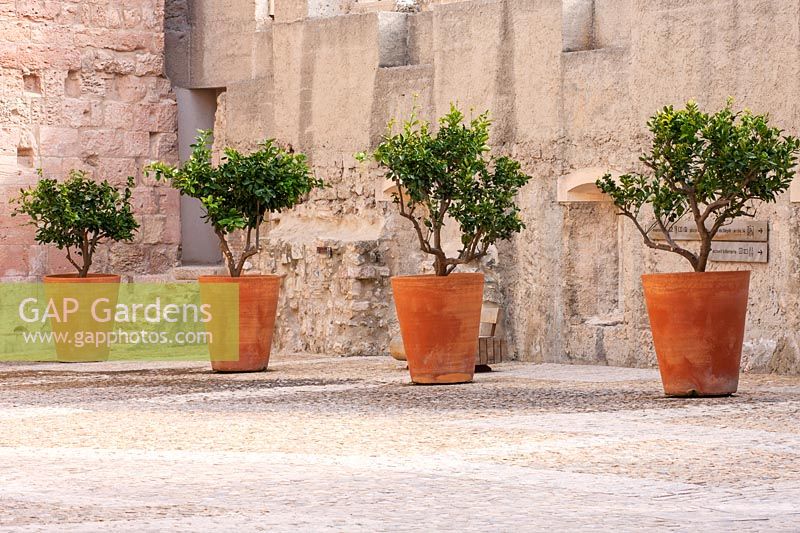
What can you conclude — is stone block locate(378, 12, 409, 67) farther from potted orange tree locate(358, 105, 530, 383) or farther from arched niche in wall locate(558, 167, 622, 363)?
potted orange tree locate(358, 105, 530, 383)

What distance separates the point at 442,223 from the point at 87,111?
5.98 metres

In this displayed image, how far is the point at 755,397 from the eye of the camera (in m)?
9.06

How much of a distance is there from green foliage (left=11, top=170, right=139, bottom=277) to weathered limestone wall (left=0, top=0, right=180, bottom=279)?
1265 mm

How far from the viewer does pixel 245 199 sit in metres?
11.6

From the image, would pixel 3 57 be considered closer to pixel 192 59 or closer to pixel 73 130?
pixel 73 130

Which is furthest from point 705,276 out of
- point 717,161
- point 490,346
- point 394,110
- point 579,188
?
point 394,110

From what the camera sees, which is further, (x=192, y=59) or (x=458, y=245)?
(x=192, y=59)

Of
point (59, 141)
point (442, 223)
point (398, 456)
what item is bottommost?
point (398, 456)

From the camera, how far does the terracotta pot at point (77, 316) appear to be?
13.3 meters

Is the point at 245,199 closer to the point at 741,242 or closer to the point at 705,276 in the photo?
the point at 741,242

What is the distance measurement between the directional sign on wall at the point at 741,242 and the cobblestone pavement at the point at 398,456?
2.96 ft

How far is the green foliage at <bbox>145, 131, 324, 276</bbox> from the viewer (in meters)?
11.4

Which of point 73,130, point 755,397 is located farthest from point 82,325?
point 755,397

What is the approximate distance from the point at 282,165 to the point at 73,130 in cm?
405
